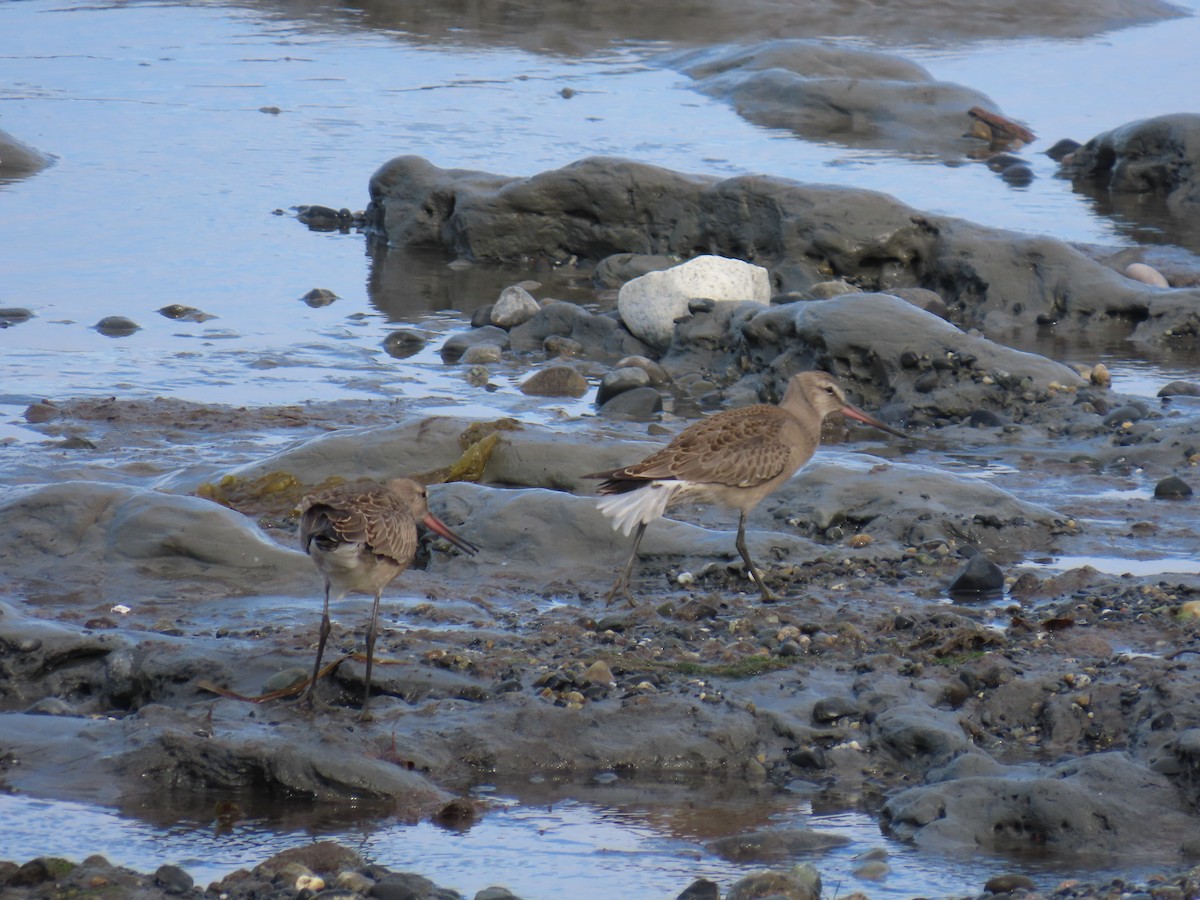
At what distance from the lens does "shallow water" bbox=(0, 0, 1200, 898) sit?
17.4 ft

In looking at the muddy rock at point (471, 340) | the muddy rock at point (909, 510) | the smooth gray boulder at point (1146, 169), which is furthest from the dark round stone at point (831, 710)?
Result: the smooth gray boulder at point (1146, 169)

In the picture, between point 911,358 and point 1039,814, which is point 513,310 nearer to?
point 911,358

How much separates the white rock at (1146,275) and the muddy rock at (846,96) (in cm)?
644

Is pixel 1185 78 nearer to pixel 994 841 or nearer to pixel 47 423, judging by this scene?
pixel 47 423

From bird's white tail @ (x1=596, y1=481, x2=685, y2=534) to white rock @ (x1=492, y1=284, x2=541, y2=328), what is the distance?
5527 mm

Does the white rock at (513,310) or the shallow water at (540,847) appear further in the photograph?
the white rock at (513,310)

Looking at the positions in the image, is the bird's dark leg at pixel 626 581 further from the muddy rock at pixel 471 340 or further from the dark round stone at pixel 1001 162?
the dark round stone at pixel 1001 162

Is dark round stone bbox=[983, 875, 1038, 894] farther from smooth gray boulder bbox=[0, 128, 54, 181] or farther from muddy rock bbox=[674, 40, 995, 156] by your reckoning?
muddy rock bbox=[674, 40, 995, 156]

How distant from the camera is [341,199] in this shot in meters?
17.4

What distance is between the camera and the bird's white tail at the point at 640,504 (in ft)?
25.2

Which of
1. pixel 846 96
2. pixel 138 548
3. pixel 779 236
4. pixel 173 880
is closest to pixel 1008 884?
pixel 173 880

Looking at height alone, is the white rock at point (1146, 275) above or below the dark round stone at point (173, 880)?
above

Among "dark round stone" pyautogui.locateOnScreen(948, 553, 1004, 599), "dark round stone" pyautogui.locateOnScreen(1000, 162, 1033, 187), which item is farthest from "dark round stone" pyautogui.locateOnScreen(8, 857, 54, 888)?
"dark round stone" pyautogui.locateOnScreen(1000, 162, 1033, 187)

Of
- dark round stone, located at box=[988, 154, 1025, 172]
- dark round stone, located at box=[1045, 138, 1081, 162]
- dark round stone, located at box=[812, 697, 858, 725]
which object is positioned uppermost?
dark round stone, located at box=[1045, 138, 1081, 162]
